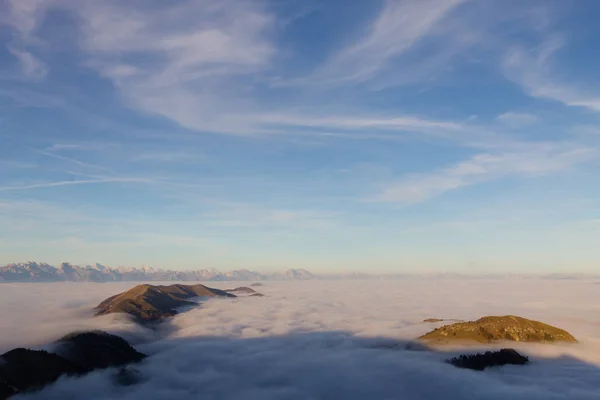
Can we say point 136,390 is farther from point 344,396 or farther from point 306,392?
point 344,396

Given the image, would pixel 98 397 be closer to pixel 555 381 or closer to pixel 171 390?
pixel 171 390

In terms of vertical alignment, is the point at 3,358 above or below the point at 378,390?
above

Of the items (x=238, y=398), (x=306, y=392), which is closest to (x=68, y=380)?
(x=238, y=398)

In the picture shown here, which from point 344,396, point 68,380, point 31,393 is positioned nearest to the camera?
point 31,393

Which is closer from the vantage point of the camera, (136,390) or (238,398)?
(238,398)

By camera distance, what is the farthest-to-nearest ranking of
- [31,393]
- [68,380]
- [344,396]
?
→ [68,380] < [344,396] < [31,393]

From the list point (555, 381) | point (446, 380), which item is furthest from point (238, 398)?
point (555, 381)

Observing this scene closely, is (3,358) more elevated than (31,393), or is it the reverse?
(3,358)

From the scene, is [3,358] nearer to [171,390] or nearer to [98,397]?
[98,397]

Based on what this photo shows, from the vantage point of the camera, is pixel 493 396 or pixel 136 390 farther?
pixel 136 390
